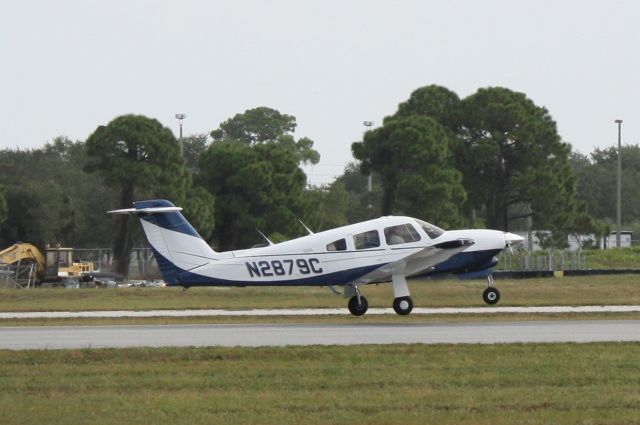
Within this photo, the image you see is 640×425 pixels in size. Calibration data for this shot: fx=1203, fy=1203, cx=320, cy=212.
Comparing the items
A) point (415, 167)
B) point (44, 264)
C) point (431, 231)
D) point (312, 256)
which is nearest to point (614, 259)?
point (415, 167)

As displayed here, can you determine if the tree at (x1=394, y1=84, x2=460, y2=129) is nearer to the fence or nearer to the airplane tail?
the fence

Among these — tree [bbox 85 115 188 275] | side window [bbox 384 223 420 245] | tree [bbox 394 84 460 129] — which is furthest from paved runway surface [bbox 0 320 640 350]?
tree [bbox 394 84 460 129]

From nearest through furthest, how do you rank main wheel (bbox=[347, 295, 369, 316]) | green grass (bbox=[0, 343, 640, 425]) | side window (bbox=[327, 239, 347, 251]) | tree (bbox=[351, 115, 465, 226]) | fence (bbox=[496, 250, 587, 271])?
green grass (bbox=[0, 343, 640, 425]), side window (bbox=[327, 239, 347, 251]), main wheel (bbox=[347, 295, 369, 316]), fence (bbox=[496, 250, 587, 271]), tree (bbox=[351, 115, 465, 226])

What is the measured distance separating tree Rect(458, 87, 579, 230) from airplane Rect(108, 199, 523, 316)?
125ft

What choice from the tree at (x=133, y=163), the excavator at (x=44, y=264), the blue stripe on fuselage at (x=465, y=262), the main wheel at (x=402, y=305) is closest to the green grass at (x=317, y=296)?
the blue stripe on fuselage at (x=465, y=262)

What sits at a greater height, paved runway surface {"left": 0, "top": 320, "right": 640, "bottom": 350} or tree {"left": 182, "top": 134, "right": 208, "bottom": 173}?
tree {"left": 182, "top": 134, "right": 208, "bottom": 173}

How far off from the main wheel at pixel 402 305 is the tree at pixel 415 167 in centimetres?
3190

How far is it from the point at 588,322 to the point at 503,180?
137 ft

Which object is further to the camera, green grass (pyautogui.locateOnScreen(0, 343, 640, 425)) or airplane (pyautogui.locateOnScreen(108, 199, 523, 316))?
airplane (pyautogui.locateOnScreen(108, 199, 523, 316))

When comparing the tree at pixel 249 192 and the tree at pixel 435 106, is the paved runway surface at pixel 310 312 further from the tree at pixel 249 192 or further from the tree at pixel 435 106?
the tree at pixel 435 106

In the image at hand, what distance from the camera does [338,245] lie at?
90.6 ft

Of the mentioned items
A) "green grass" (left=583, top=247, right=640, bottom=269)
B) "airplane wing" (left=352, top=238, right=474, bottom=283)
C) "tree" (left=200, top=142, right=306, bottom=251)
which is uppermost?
"tree" (left=200, top=142, right=306, bottom=251)

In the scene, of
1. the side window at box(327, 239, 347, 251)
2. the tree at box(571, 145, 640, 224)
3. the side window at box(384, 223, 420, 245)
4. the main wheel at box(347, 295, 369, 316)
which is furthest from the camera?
the tree at box(571, 145, 640, 224)

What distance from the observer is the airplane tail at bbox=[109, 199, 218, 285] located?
89.7 feet
